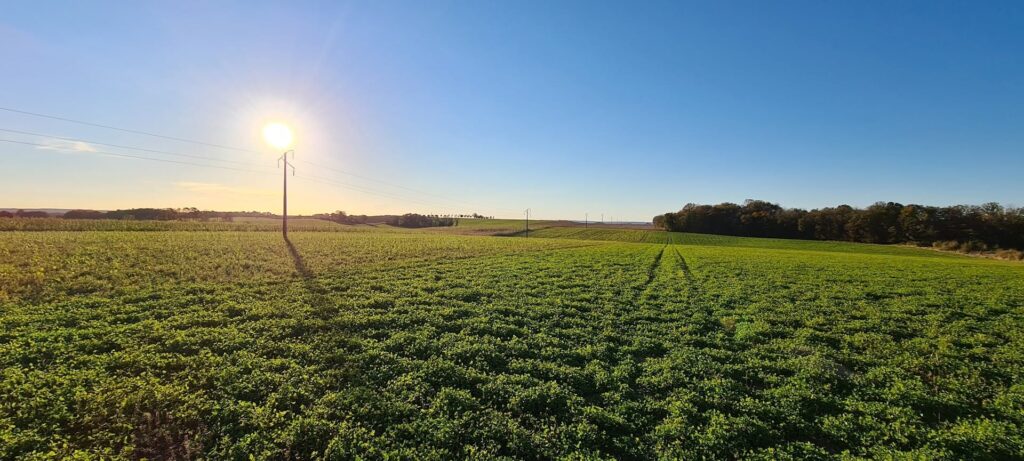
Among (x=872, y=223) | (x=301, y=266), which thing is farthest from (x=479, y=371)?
(x=872, y=223)

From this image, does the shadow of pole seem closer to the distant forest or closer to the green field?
the green field

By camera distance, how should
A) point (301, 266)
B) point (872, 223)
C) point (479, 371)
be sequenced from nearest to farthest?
point (479, 371) → point (301, 266) → point (872, 223)

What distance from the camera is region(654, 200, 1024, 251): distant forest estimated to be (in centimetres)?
8944

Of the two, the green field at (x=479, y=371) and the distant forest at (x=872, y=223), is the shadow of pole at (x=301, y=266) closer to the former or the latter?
the green field at (x=479, y=371)

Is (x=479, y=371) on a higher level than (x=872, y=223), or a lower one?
lower

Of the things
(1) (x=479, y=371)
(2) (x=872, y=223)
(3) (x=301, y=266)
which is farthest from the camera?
(2) (x=872, y=223)

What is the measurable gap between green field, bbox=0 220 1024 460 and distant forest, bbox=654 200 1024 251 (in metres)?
106

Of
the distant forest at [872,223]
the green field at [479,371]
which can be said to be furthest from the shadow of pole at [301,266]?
the distant forest at [872,223]

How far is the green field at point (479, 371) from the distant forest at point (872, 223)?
10599cm

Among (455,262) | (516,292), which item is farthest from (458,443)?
(455,262)

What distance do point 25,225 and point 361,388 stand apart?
203 feet

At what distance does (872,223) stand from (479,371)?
14446cm

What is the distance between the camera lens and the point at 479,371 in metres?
10.7

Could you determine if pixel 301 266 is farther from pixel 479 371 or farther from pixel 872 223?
pixel 872 223
